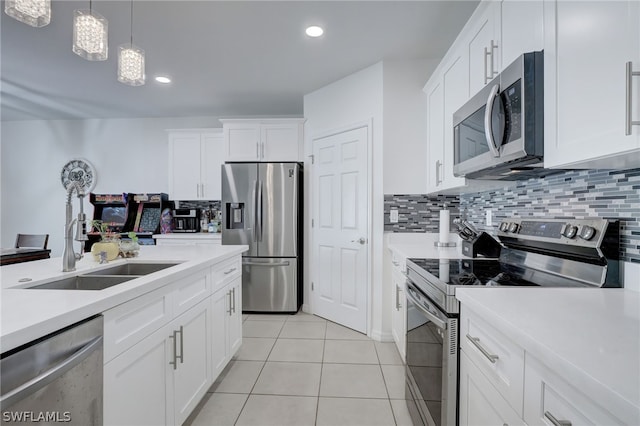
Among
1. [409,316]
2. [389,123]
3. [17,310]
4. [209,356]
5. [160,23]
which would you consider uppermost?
[160,23]

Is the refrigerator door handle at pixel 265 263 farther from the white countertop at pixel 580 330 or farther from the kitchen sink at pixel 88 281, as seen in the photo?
the white countertop at pixel 580 330

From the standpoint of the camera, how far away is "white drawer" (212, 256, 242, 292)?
202cm

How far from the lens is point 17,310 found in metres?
0.87

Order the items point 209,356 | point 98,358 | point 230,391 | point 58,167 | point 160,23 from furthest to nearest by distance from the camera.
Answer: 1. point 58,167
2. point 160,23
3. point 230,391
4. point 209,356
5. point 98,358

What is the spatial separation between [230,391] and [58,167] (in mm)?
5160

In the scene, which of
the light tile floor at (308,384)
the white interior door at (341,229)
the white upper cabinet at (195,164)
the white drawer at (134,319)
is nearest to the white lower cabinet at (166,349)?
the white drawer at (134,319)

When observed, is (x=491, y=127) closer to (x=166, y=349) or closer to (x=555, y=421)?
(x=555, y=421)

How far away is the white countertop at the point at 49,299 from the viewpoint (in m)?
0.76

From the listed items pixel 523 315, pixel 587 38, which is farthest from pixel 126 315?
pixel 587 38

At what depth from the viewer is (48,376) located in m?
0.80

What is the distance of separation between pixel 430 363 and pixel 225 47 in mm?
2927

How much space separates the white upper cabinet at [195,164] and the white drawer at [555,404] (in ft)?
13.7

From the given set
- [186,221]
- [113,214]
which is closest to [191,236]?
[186,221]

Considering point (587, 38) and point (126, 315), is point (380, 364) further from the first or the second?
point (587, 38)
